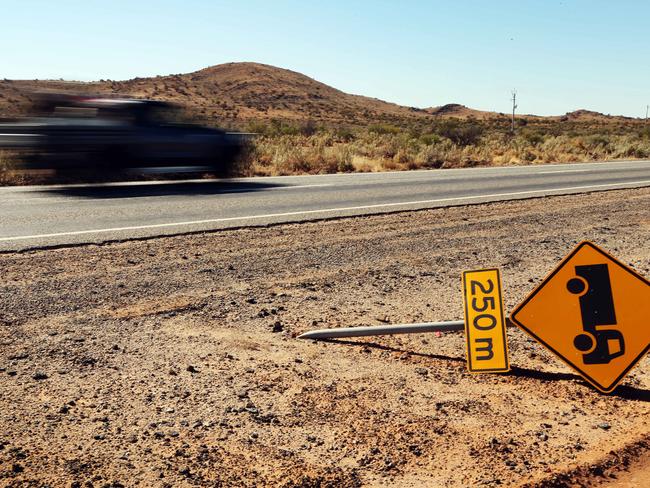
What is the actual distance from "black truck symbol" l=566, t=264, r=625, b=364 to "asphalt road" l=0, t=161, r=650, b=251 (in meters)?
5.23

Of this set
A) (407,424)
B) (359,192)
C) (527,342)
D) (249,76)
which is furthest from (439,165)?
(249,76)

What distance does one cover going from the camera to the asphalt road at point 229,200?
8.91m

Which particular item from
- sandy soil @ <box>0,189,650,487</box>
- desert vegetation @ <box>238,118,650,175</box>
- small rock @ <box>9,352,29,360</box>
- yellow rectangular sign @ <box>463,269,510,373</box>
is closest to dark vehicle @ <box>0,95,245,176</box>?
desert vegetation @ <box>238,118,650,175</box>

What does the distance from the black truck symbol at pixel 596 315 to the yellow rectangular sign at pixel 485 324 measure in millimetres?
447

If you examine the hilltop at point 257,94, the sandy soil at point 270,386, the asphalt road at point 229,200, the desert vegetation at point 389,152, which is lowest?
the sandy soil at point 270,386

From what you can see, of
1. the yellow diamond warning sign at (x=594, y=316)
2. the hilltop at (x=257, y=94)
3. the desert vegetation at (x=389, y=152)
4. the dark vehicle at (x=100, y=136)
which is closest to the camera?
the yellow diamond warning sign at (x=594, y=316)

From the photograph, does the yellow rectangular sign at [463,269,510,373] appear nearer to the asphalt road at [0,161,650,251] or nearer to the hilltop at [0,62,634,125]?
the asphalt road at [0,161,650,251]

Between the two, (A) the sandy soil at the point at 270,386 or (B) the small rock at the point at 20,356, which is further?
(B) the small rock at the point at 20,356

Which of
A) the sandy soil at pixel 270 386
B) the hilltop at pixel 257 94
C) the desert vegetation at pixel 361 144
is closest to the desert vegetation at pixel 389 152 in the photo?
the desert vegetation at pixel 361 144

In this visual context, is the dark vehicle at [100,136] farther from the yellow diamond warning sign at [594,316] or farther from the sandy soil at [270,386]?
the yellow diamond warning sign at [594,316]

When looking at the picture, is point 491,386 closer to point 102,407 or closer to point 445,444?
point 445,444

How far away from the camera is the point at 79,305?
5.85 m

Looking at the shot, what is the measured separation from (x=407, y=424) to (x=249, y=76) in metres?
108

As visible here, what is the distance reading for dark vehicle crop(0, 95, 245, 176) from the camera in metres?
12.2
